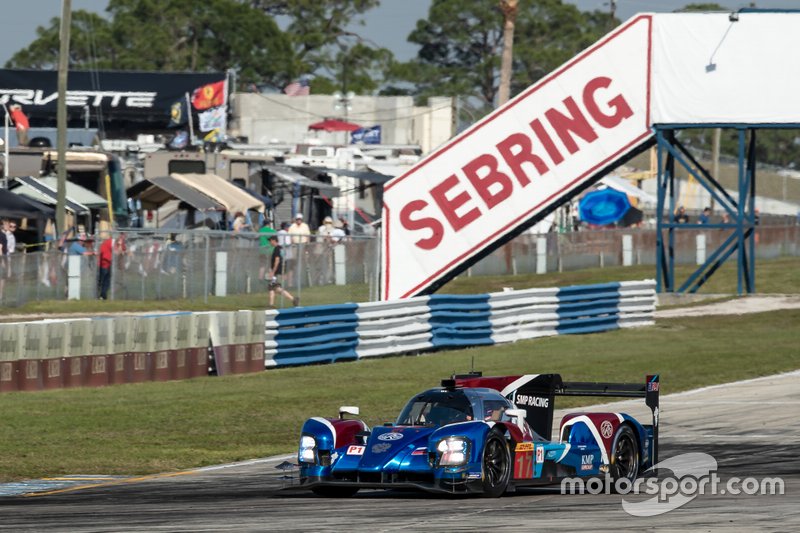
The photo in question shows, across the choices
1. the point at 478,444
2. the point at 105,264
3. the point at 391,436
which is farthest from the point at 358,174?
the point at 478,444

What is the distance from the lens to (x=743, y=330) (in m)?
32.8

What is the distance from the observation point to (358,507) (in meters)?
12.2

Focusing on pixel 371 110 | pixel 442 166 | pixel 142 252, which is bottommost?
pixel 142 252

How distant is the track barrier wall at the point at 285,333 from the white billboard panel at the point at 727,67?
16.7 feet

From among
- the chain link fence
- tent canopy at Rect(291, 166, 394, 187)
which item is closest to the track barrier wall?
the chain link fence

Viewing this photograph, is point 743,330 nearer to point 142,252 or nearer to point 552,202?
point 552,202

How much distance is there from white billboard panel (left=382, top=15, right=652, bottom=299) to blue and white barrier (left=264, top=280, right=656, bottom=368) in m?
2.75

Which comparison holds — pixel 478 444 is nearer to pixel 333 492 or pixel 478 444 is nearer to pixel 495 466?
pixel 495 466

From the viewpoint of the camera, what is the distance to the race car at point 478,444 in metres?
12.4

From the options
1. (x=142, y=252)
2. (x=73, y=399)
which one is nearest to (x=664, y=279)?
(x=142, y=252)

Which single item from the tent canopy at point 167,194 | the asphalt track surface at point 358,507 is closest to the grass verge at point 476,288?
the tent canopy at point 167,194

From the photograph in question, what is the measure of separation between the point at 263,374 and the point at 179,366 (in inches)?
66.1

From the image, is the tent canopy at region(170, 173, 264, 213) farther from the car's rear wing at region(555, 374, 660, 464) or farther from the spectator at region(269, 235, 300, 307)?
the car's rear wing at region(555, 374, 660, 464)

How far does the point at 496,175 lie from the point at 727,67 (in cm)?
679
